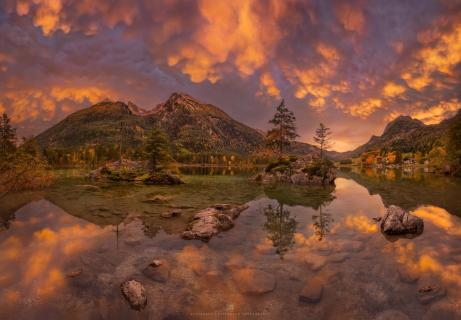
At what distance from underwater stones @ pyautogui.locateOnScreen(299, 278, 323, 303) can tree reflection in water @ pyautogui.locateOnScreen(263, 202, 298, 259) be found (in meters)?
2.46

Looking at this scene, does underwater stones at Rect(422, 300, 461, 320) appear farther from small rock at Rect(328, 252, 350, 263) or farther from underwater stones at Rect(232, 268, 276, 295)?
underwater stones at Rect(232, 268, 276, 295)

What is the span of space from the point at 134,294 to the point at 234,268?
4.03 metres

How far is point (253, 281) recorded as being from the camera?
29.7 feet

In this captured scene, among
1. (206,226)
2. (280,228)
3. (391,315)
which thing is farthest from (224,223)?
(391,315)

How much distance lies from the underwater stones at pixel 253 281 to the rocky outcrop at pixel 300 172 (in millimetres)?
38538

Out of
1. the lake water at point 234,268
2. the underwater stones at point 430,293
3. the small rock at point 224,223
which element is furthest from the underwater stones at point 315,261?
the small rock at point 224,223

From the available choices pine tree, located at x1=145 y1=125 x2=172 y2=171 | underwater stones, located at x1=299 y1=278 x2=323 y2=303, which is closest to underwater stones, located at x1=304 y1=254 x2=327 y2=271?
underwater stones, located at x1=299 y1=278 x2=323 y2=303

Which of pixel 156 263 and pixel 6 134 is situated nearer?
pixel 156 263

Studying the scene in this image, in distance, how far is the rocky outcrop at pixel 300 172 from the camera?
4606 centimetres

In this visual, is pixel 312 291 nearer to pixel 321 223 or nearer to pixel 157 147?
pixel 321 223

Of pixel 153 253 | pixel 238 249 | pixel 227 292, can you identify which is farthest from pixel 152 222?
pixel 227 292

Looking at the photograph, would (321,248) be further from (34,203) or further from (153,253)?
(34,203)

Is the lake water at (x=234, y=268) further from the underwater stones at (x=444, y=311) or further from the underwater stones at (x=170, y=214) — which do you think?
the underwater stones at (x=170, y=214)

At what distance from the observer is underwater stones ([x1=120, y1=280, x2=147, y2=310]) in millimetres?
7573
